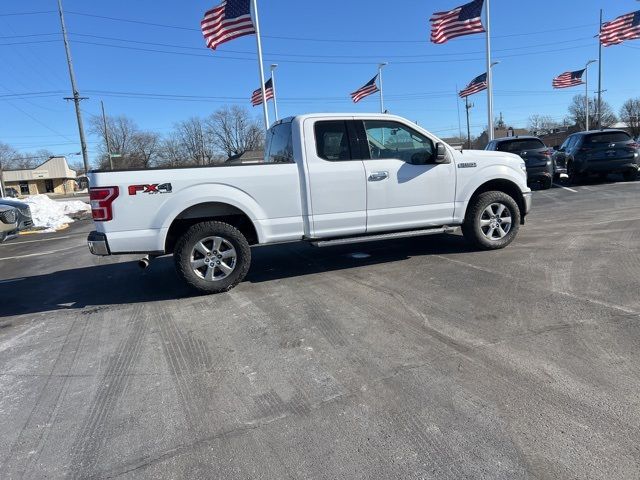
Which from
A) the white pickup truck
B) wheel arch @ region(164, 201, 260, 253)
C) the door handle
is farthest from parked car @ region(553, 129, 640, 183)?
wheel arch @ region(164, 201, 260, 253)

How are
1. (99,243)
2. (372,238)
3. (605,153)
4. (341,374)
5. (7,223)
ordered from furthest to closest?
1. (605,153)
2. (7,223)
3. (372,238)
4. (99,243)
5. (341,374)

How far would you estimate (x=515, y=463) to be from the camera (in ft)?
7.89

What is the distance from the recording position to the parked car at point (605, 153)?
1398 centimetres

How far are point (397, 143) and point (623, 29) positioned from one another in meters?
22.2

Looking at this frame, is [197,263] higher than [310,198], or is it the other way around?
[310,198]

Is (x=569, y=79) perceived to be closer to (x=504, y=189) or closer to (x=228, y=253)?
(x=504, y=189)

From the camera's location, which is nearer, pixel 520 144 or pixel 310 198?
pixel 310 198

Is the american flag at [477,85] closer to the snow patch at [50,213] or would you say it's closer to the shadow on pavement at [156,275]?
the shadow on pavement at [156,275]

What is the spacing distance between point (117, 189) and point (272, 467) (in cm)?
382

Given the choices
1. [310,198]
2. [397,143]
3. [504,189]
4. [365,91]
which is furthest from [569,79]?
[310,198]

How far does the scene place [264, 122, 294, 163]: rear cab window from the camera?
6.18 m

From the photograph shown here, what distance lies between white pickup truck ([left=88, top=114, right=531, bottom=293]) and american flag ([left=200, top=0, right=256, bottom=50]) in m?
11.0

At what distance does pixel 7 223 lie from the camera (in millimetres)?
8328

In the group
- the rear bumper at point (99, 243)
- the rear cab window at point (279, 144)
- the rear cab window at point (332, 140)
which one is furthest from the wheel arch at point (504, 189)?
the rear bumper at point (99, 243)
